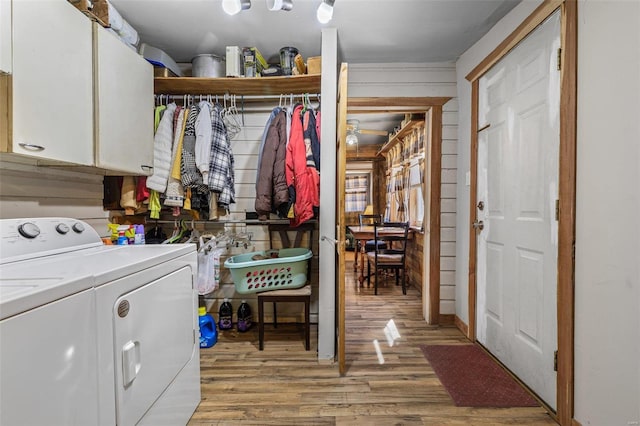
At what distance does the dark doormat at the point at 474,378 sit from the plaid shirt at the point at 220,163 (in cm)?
190

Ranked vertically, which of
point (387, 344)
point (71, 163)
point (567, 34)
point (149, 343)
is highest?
point (567, 34)

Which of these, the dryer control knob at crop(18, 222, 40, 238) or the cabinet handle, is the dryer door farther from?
the cabinet handle

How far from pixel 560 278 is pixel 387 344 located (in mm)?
1281

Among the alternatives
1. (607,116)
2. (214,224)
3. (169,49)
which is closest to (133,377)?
(214,224)

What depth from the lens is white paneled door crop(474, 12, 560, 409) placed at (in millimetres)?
1514

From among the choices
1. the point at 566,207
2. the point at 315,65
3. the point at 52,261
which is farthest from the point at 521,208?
the point at 52,261

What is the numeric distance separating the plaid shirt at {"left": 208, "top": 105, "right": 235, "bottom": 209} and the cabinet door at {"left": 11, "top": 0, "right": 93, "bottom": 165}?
705 millimetres

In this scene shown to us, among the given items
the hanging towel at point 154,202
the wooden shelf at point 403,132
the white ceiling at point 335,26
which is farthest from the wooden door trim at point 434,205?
the hanging towel at point 154,202

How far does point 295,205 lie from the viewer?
204 cm

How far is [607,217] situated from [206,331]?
8.21ft

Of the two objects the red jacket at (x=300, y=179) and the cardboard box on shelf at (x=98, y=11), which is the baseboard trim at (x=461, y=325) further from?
the cardboard box on shelf at (x=98, y=11)

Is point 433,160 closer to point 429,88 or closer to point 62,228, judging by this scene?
point 429,88

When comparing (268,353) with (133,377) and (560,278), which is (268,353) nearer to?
(133,377)

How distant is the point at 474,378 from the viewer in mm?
1795
